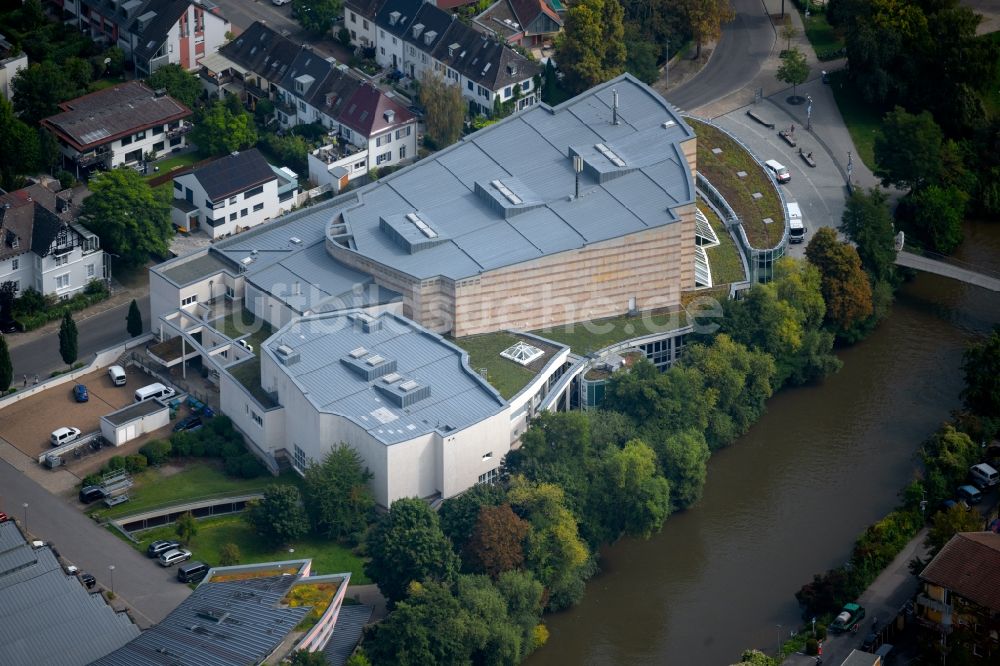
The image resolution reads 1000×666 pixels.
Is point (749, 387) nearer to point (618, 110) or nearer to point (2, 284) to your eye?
point (618, 110)

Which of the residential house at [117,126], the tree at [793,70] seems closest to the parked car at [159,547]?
the residential house at [117,126]

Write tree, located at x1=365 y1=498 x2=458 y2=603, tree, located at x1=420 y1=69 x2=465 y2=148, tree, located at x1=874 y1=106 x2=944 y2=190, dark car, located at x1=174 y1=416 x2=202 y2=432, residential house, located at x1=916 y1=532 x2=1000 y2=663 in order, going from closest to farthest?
residential house, located at x1=916 y1=532 x2=1000 y2=663
tree, located at x1=365 y1=498 x2=458 y2=603
dark car, located at x1=174 y1=416 x2=202 y2=432
tree, located at x1=874 y1=106 x2=944 y2=190
tree, located at x1=420 y1=69 x2=465 y2=148

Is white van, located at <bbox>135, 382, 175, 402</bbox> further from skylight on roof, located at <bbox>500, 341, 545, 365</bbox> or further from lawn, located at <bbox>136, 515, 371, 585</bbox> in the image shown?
skylight on roof, located at <bbox>500, 341, 545, 365</bbox>

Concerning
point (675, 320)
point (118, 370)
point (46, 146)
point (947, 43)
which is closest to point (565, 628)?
point (675, 320)

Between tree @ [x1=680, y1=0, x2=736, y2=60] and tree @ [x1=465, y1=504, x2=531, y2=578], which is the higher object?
tree @ [x1=680, y1=0, x2=736, y2=60]

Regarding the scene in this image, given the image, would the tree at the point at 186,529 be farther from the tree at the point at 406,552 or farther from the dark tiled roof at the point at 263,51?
the dark tiled roof at the point at 263,51

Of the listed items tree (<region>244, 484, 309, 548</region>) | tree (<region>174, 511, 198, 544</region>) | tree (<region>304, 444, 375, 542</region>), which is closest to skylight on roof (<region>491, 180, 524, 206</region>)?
tree (<region>304, 444, 375, 542</region>)
